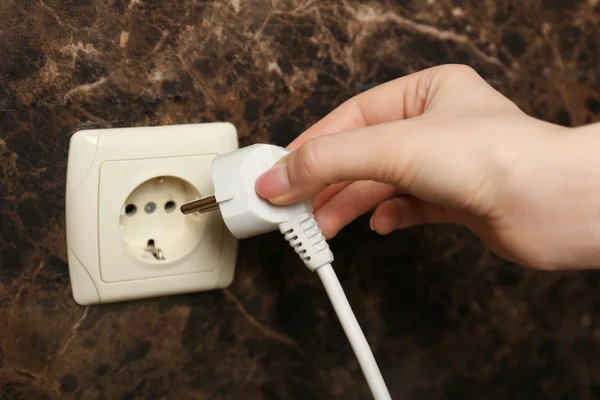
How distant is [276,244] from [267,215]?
0.12 metres

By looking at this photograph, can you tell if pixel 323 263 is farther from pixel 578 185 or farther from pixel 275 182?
pixel 578 185

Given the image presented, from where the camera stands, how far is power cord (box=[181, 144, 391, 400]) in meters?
0.38

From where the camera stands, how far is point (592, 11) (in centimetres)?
55

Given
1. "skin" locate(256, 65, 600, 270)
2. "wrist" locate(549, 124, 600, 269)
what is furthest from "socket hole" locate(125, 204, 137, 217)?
"wrist" locate(549, 124, 600, 269)

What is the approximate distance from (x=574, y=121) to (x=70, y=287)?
0.50 metres

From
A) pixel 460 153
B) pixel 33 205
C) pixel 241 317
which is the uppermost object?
pixel 460 153

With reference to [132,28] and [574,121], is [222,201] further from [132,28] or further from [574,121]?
[574,121]

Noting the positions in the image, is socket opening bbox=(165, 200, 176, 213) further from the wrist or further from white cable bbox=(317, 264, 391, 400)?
the wrist

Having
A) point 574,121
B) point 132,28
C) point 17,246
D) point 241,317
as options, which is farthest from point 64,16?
point 574,121

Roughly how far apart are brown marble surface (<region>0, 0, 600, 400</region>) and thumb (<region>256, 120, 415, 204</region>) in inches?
5.3

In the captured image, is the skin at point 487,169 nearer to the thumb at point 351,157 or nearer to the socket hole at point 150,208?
the thumb at point 351,157

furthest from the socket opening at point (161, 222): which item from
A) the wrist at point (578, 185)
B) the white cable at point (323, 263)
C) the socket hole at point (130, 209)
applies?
the wrist at point (578, 185)

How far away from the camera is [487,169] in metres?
0.36

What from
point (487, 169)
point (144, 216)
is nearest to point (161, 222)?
point (144, 216)
